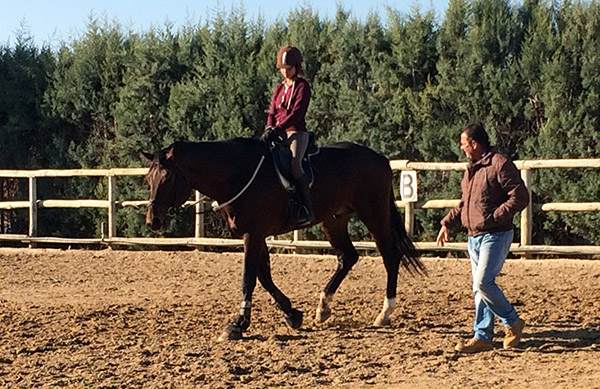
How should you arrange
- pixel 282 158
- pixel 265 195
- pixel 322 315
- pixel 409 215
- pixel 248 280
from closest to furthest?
pixel 248 280 → pixel 265 195 → pixel 282 158 → pixel 322 315 → pixel 409 215

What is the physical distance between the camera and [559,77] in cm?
1438

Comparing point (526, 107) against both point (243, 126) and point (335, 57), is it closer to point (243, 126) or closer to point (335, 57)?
point (335, 57)

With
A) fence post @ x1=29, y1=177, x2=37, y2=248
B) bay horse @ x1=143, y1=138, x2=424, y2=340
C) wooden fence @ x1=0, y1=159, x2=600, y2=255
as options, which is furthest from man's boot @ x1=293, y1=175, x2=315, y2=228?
fence post @ x1=29, y1=177, x2=37, y2=248

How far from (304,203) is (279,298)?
91 centimetres

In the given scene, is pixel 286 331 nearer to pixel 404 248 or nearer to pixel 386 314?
pixel 386 314

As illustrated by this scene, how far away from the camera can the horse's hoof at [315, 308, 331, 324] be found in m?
9.41

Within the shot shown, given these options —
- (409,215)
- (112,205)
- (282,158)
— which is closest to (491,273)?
(282,158)

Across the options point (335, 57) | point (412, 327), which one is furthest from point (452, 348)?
point (335, 57)

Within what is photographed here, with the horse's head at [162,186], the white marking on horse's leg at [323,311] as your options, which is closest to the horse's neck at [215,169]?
the horse's head at [162,186]

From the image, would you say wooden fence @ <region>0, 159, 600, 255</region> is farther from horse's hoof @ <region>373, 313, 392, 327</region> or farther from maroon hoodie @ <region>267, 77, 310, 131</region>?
horse's hoof @ <region>373, 313, 392, 327</region>

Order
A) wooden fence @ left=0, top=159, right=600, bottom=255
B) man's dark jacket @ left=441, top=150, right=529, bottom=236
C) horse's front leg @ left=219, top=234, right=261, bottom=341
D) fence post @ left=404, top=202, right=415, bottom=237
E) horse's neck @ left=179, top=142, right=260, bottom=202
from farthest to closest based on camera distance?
fence post @ left=404, top=202, right=415, bottom=237
wooden fence @ left=0, top=159, right=600, bottom=255
horse's neck @ left=179, top=142, right=260, bottom=202
horse's front leg @ left=219, top=234, right=261, bottom=341
man's dark jacket @ left=441, top=150, right=529, bottom=236

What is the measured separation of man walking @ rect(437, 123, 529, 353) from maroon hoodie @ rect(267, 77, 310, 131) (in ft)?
6.34

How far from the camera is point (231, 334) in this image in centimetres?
848

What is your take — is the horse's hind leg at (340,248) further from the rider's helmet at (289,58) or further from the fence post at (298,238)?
the fence post at (298,238)
